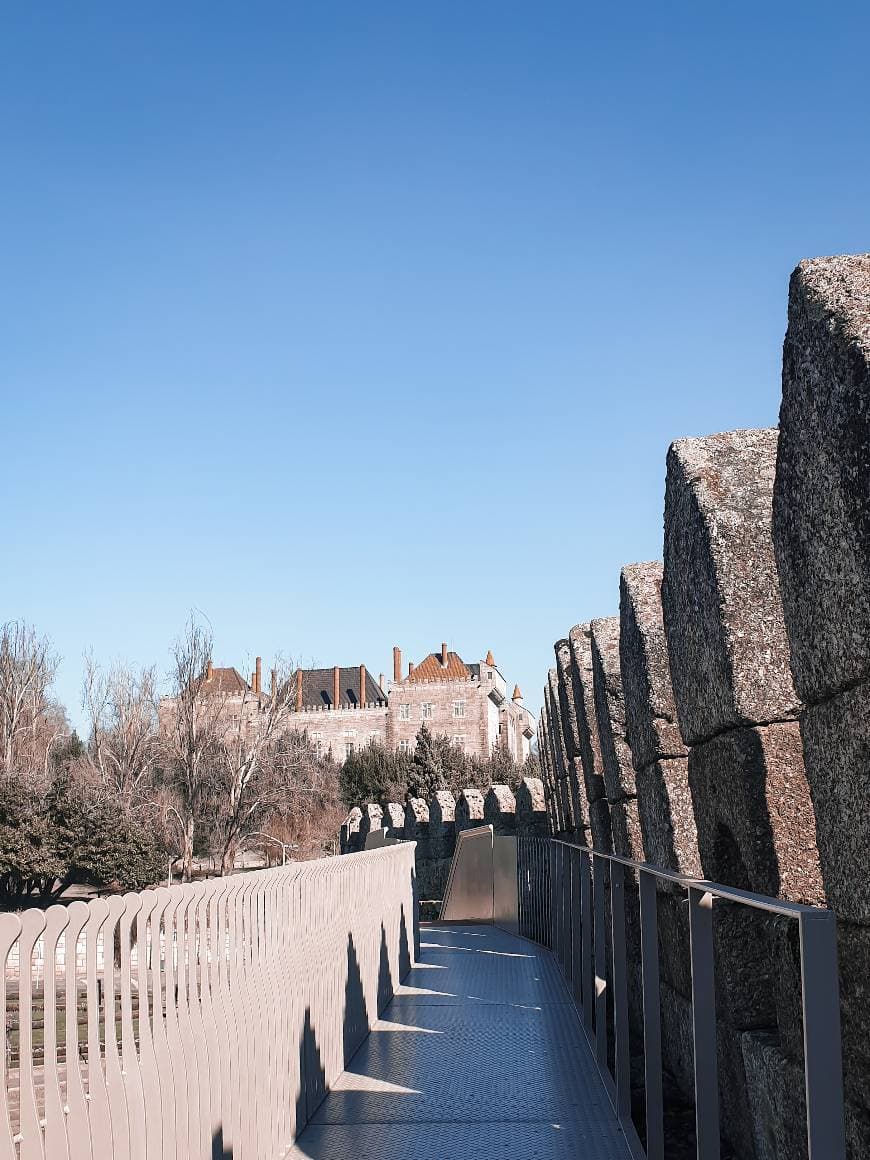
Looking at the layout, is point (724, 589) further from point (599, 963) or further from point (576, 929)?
point (576, 929)

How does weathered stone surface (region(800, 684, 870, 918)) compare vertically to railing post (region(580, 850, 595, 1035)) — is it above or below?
above

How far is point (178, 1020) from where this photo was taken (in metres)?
3.72

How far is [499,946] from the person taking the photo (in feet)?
47.3

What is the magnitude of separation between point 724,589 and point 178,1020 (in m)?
2.50

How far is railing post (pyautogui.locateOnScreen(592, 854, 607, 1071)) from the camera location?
698cm

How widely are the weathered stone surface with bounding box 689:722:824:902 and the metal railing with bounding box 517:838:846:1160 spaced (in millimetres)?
174

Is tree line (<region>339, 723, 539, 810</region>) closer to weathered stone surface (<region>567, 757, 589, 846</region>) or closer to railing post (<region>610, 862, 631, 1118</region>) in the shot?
weathered stone surface (<region>567, 757, 589, 846</region>)

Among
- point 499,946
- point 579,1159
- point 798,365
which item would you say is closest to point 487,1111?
point 579,1159

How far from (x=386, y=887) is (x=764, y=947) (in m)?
5.28

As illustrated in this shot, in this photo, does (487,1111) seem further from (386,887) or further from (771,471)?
(386,887)

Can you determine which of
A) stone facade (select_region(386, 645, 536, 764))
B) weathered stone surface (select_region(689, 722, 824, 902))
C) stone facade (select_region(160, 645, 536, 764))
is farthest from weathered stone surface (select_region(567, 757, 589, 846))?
stone facade (select_region(386, 645, 536, 764))

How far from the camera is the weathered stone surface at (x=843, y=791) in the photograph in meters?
3.18

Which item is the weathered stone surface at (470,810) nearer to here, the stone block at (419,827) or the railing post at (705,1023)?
the stone block at (419,827)

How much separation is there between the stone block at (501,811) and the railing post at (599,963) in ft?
39.5
